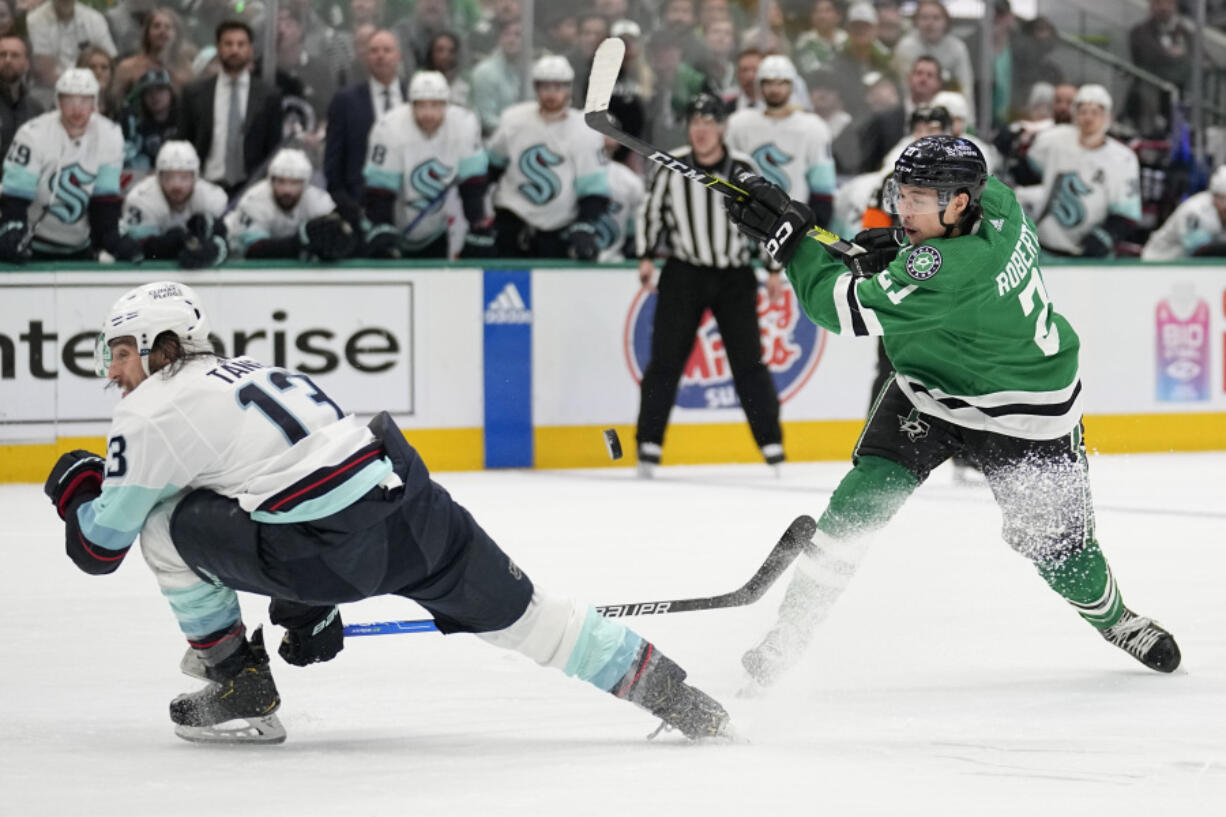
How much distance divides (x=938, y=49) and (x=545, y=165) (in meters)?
2.24

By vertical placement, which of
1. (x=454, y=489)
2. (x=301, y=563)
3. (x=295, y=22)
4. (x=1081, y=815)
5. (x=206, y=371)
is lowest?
(x=454, y=489)

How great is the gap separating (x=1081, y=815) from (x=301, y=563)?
122 cm

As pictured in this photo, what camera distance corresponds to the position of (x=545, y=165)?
7.93 meters

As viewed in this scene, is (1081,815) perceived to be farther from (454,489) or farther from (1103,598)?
(454,489)

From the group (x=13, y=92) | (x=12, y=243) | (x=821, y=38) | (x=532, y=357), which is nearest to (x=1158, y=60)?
(x=821, y=38)

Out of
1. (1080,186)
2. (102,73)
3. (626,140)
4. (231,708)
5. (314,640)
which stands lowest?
(231,708)

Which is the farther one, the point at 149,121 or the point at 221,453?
the point at 149,121

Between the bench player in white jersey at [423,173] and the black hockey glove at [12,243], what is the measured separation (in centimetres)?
132

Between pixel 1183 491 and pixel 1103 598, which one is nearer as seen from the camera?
pixel 1103 598

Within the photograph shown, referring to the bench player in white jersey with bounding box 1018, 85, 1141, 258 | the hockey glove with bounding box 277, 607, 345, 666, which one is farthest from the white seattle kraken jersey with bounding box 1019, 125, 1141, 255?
the hockey glove with bounding box 277, 607, 345, 666

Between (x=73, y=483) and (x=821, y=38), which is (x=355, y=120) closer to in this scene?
(x=821, y=38)

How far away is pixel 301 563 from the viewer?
300 cm

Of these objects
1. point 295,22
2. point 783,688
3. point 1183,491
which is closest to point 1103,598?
point 783,688

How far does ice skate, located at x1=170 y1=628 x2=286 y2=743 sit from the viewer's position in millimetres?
3229
